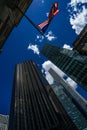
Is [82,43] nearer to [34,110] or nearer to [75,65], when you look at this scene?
[75,65]

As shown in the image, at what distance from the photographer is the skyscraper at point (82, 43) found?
115m

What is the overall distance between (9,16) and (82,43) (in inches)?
4287

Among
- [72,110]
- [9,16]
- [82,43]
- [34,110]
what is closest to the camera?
[9,16]

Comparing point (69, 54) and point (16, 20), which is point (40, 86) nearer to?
point (69, 54)

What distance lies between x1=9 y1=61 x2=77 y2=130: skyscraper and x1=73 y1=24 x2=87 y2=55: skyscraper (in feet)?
101

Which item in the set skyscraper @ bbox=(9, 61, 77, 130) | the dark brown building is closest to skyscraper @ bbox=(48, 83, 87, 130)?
skyscraper @ bbox=(9, 61, 77, 130)

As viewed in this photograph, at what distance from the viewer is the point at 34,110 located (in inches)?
4065

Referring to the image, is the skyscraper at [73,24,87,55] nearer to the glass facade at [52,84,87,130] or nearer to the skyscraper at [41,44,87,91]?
the skyscraper at [41,44,87,91]

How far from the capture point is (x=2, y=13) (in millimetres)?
10672

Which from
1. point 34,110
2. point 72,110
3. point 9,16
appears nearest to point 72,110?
point 72,110

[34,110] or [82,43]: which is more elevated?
[82,43]

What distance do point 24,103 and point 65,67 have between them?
3596 cm

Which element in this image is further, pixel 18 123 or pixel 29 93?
pixel 29 93

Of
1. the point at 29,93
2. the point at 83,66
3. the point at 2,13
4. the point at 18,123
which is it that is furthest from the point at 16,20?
the point at 29,93
